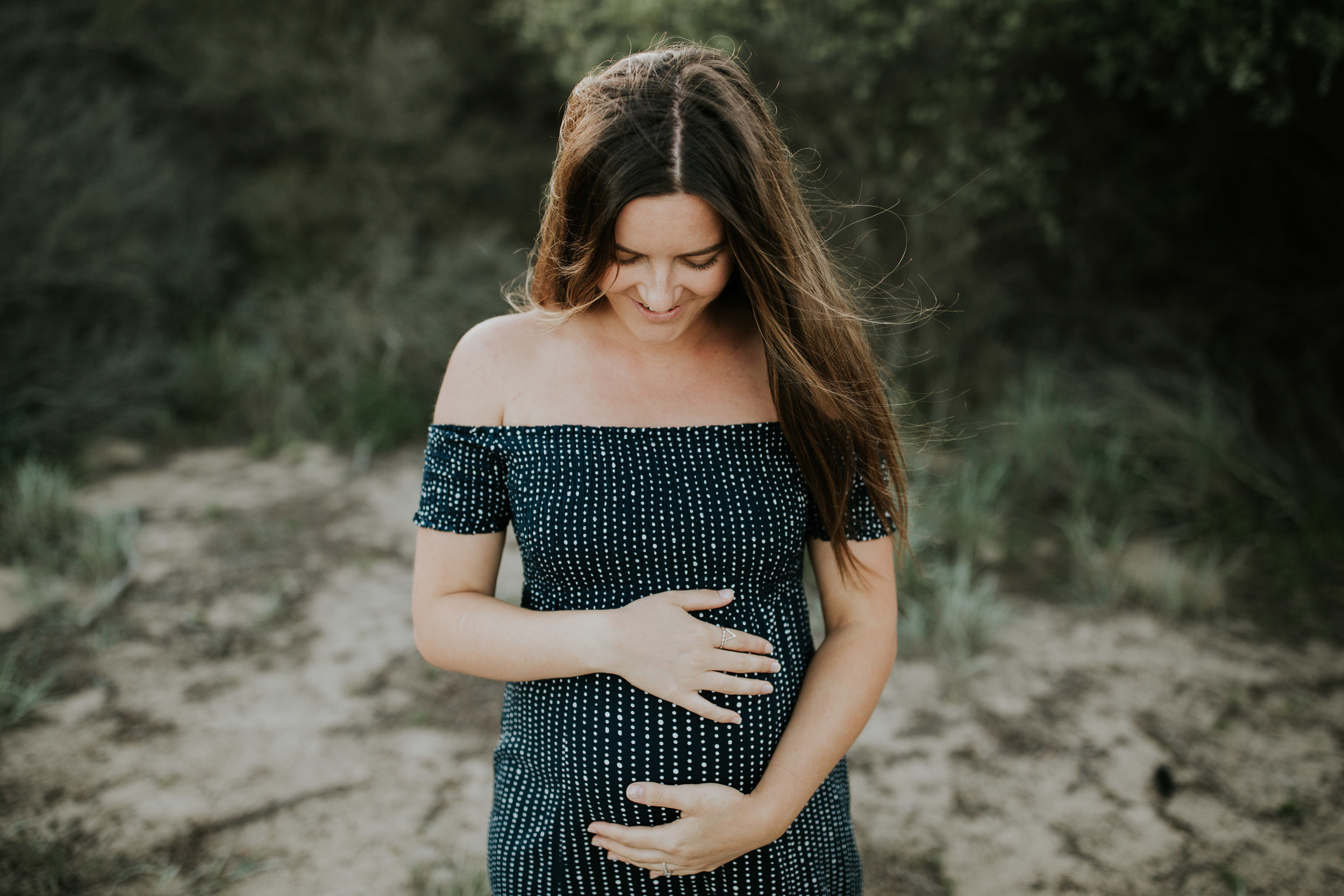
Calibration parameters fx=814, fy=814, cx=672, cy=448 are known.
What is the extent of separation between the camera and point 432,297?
6402mm

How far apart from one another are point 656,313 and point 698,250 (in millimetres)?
120

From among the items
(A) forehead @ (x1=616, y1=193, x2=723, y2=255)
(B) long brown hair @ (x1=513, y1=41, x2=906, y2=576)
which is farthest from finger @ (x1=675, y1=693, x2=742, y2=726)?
(A) forehead @ (x1=616, y1=193, x2=723, y2=255)

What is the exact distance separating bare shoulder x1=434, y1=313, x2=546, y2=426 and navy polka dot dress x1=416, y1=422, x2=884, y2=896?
0.03 meters

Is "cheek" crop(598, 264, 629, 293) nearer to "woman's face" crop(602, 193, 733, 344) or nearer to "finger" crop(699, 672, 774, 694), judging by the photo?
"woman's face" crop(602, 193, 733, 344)

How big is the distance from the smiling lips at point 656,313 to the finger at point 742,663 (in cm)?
53

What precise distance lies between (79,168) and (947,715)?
20.7 feet

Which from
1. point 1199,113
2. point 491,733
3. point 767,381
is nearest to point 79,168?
point 491,733

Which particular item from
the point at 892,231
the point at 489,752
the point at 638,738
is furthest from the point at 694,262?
the point at 892,231

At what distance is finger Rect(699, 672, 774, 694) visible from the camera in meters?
1.23

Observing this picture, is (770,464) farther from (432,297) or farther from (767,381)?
(432,297)

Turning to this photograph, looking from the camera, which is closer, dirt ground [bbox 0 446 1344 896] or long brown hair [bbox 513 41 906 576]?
long brown hair [bbox 513 41 906 576]

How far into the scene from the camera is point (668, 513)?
4.31 ft

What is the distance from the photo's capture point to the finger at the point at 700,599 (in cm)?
124

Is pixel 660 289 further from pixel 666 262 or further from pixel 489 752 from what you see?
pixel 489 752
